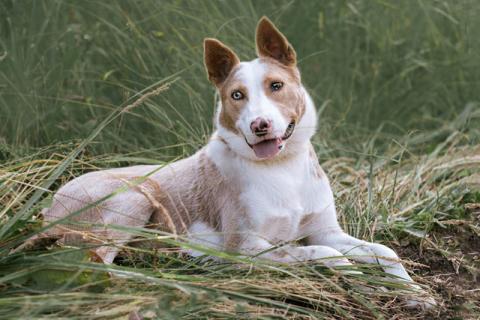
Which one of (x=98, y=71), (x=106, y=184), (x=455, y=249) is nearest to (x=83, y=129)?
(x=98, y=71)

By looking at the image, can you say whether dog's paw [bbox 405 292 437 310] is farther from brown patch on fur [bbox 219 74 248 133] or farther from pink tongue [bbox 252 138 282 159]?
brown patch on fur [bbox 219 74 248 133]

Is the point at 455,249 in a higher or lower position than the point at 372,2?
lower

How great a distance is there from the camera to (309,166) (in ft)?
15.5

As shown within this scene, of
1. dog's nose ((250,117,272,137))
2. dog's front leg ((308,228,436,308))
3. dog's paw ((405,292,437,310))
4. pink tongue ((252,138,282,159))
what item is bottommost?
dog's paw ((405,292,437,310))

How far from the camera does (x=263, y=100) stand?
14.5ft

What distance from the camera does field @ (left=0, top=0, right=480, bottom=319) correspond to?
3.72 m

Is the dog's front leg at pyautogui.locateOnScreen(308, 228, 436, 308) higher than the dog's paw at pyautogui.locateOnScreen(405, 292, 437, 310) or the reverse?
higher

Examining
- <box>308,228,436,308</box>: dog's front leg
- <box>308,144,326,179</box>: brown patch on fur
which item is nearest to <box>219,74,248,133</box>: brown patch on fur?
<box>308,144,326,179</box>: brown patch on fur

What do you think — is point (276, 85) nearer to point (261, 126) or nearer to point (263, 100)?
point (263, 100)

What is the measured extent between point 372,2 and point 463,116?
4.17 feet

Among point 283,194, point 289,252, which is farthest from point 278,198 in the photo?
point 289,252

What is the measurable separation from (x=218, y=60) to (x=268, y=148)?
62 cm

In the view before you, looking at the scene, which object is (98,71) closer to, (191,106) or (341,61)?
(191,106)

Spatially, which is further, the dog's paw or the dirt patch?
the dirt patch
